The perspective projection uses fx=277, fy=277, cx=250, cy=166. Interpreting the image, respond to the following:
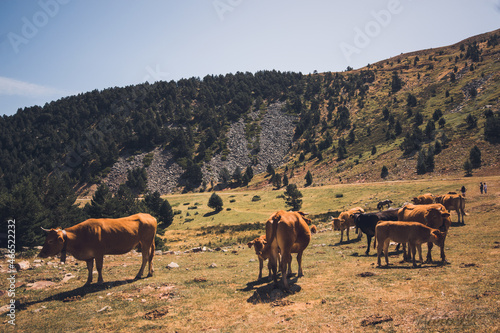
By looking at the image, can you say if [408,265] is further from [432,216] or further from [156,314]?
[156,314]

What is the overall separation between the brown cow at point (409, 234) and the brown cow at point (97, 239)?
12.2 metres

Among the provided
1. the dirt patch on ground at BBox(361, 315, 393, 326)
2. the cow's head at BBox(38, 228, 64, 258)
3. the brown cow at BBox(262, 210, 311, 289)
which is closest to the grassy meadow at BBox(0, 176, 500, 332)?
the dirt patch on ground at BBox(361, 315, 393, 326)

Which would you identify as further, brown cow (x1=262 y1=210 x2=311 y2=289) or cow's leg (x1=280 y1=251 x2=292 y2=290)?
brown cow (x1=262 y1=210 x2=311 y2=289)

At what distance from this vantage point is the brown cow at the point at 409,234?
1294 centimetres

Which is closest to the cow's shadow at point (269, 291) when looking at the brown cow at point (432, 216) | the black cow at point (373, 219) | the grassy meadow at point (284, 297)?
the grassy meadow at point (284, 297)

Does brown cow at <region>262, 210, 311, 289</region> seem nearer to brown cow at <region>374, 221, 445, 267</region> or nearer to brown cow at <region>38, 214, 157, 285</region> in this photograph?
brown cow at <region>374, 221, 445, 267</region>

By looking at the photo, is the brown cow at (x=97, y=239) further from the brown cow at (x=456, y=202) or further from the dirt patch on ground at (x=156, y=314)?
the brown cow at (x=456, y=202)

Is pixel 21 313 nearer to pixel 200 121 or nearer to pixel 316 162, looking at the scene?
pixel 316 162

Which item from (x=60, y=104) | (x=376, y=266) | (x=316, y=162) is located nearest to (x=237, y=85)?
(x=316, y=162)

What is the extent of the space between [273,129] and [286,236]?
489ft

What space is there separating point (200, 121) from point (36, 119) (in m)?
106

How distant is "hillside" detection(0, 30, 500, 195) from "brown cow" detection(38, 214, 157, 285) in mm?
72764

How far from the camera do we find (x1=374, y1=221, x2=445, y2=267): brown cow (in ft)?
42.4

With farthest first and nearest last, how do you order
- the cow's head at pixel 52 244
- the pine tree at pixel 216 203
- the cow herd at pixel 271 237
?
the pine tree at pixel 216 203
the cow's head at pixel 52 244
the cow herd at pixel 271 237
